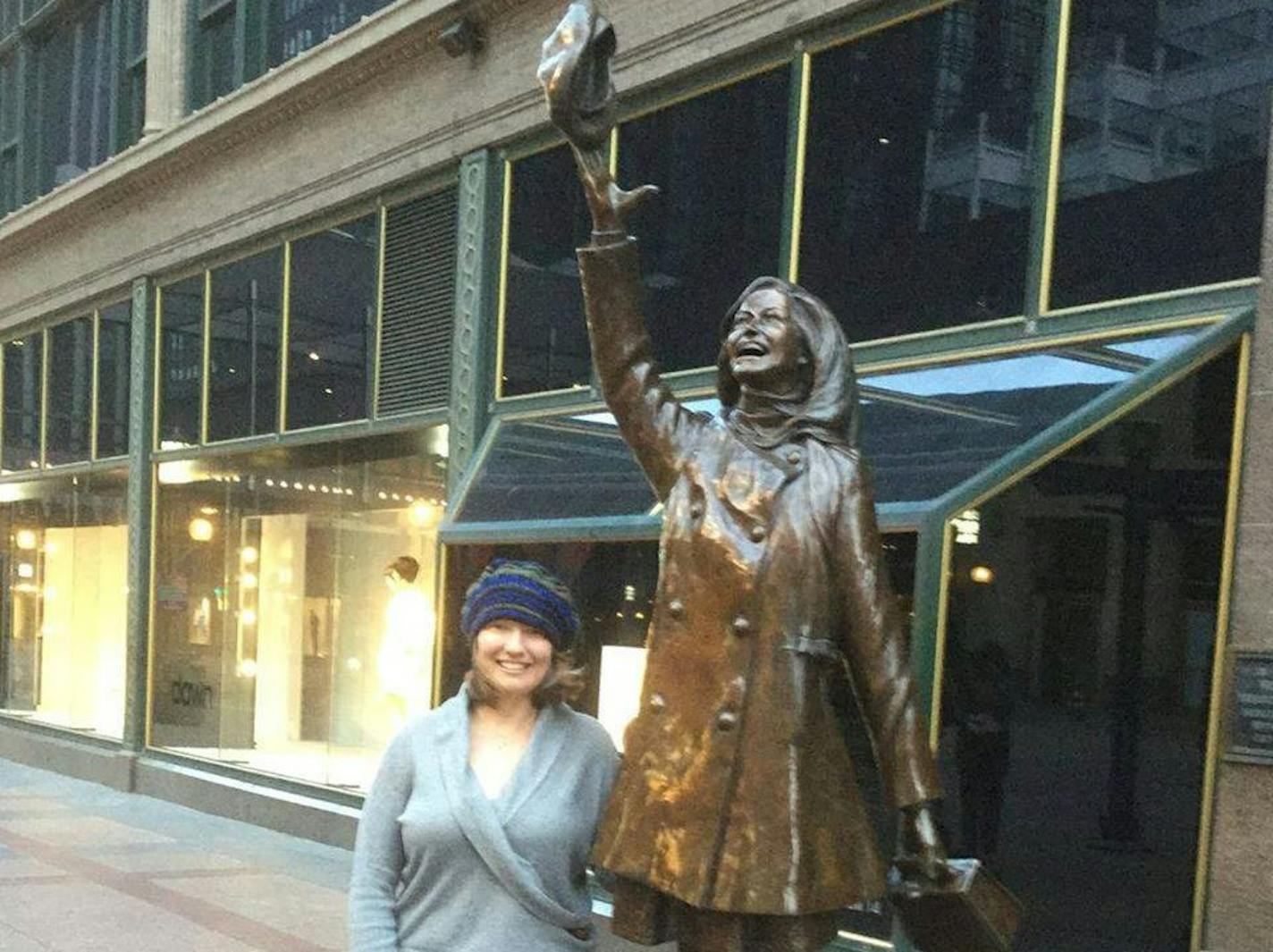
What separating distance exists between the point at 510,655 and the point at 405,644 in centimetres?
754

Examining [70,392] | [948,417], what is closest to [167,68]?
[70,392]

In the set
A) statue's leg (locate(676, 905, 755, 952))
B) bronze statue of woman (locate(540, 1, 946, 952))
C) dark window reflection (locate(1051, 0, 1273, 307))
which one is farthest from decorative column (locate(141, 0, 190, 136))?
statue's leg (locate(676, 905, 755, 952))

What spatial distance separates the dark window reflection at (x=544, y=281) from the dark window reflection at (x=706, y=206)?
58 cm

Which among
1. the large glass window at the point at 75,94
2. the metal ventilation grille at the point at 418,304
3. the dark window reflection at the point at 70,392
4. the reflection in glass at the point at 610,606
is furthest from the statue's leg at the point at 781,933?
the large glass window at the point at 75,94

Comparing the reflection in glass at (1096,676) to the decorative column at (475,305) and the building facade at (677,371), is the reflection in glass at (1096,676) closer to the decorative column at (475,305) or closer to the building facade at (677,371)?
the building facade at (677,371)

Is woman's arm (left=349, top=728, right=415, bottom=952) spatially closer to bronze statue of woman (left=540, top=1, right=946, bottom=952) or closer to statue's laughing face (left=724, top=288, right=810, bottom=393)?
bronze statue of woman (left=540, top=1, right=946, bottom=952)

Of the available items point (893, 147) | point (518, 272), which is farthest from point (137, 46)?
point (893, 147)

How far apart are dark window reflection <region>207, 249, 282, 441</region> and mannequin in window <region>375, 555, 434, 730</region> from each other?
1940 mm

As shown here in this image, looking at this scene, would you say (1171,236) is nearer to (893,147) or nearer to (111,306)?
(893,147)

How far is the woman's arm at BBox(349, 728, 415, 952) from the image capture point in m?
2.65

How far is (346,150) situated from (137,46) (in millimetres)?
4504

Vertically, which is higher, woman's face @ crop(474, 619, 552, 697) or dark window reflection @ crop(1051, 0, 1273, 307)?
dark window reflection @ crop(1051, 0, 1273, 307)

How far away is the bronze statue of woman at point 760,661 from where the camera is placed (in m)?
2.74

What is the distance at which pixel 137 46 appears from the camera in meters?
13.4
